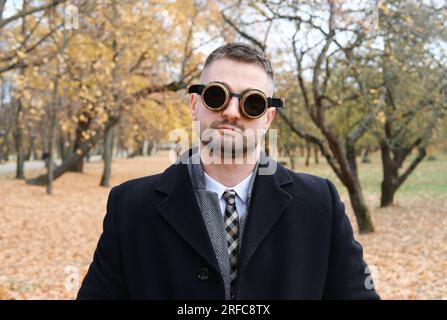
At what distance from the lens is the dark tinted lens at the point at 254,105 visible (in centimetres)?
206

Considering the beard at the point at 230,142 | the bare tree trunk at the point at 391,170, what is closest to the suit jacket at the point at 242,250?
the beard at the point at 230,142

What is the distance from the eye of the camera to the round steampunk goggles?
205 cm

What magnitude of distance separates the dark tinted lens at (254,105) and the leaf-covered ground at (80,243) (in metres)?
6.67

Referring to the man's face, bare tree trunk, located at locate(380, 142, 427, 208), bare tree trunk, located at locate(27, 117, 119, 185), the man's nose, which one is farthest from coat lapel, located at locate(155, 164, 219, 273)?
bare tree trunk, located at locate(27, 117, 119, 185)

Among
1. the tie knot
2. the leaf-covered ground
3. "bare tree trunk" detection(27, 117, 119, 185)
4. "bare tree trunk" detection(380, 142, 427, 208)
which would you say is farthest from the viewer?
"bare tree trunk" detection(27, 117, 119, 185)

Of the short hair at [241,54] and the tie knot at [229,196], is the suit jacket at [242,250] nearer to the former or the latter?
the tie knot at [229,196]

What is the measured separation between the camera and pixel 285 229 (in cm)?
210

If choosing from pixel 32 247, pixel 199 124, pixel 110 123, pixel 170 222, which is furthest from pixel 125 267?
pixel 110 123

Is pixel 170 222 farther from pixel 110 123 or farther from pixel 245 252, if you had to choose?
pixel 110 123

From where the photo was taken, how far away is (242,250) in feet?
6.57

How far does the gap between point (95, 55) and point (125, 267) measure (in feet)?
61.0

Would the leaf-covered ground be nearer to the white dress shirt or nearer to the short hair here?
the white dress shirt

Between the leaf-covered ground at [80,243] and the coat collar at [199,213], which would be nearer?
the coat collar at [199,213]

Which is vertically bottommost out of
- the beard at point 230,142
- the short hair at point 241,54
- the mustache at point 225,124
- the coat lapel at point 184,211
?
the coat lapel at point 184,211
